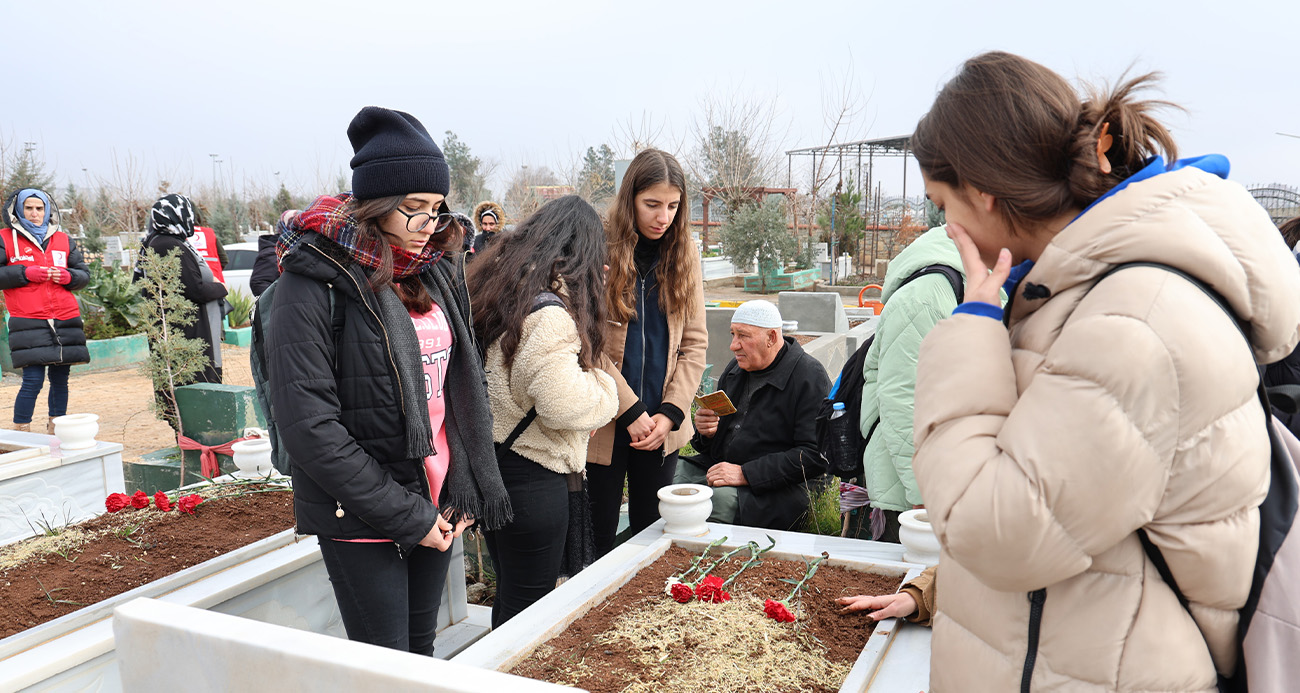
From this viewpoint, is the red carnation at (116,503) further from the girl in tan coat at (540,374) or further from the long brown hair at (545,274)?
the long brown hair at (545,274)

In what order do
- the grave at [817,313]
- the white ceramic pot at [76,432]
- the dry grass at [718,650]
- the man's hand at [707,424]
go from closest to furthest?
the dry grass at [718,650] < the man's hand at [707,424] < the white ceramic pot at [76,432] < the grave at [817,313]

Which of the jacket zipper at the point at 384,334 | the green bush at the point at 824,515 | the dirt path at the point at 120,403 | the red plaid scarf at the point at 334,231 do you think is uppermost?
the red plaid scarf at the point at 334,231

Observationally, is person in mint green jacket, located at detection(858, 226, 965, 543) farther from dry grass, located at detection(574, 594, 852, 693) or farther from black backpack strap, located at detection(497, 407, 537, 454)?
black backpack strap, located at detection(497, 407, 537, 454)

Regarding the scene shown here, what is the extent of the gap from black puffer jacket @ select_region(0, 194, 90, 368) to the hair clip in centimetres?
722

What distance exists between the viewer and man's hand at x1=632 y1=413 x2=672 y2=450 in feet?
10.0

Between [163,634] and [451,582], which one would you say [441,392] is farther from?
[451,582]

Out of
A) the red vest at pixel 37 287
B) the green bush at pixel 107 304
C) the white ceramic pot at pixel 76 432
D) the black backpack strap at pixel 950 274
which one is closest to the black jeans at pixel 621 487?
the black backpack strap at pixel 950 274

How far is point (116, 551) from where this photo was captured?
288 cm

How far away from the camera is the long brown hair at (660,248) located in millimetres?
3055

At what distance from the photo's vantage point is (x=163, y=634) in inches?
61.0

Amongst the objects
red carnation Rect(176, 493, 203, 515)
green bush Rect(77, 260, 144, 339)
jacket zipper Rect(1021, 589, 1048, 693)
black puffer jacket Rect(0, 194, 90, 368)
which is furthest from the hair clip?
green bush Rect(77, 260, 144, 339)

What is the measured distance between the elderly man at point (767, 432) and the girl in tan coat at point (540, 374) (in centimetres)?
107

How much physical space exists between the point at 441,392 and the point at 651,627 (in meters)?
0.84

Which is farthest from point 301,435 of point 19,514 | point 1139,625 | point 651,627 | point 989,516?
point 19,514
